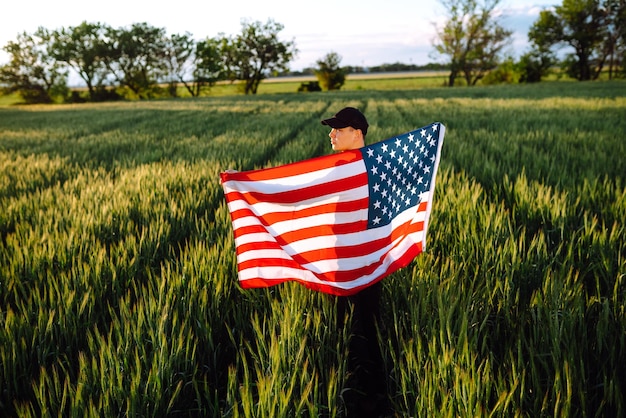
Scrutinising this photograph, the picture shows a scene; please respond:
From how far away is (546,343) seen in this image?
4.87 ft

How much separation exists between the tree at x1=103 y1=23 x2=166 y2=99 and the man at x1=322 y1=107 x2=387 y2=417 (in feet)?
204

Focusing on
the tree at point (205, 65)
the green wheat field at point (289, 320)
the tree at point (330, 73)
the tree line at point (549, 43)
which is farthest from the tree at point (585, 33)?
the green wheat field at point (289, 320)

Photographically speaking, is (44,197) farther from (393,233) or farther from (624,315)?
(624,315)

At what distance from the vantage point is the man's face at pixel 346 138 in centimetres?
173

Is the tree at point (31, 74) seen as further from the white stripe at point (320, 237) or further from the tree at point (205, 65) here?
the white stripe at point (320, 237)

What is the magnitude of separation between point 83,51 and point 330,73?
1489 inches

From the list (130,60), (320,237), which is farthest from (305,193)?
(130,60)

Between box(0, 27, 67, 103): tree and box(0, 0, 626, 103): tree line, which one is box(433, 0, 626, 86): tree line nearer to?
box(0, 0, 626, 103): tree line

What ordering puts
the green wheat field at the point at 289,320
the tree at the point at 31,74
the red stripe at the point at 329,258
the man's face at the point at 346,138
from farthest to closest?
the tree at the point at 31,74 → the man's face at the point at 346,138 → the red stripe at the point at 329,258 → the green wheat field at the point at 289,320

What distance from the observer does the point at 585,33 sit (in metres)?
55.8

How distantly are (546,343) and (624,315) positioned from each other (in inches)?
18.6

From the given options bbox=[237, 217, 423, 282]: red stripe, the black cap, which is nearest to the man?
the black cap

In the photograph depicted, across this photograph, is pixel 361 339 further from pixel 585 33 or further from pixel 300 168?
pixel 585 33

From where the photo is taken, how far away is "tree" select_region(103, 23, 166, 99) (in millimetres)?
55500
